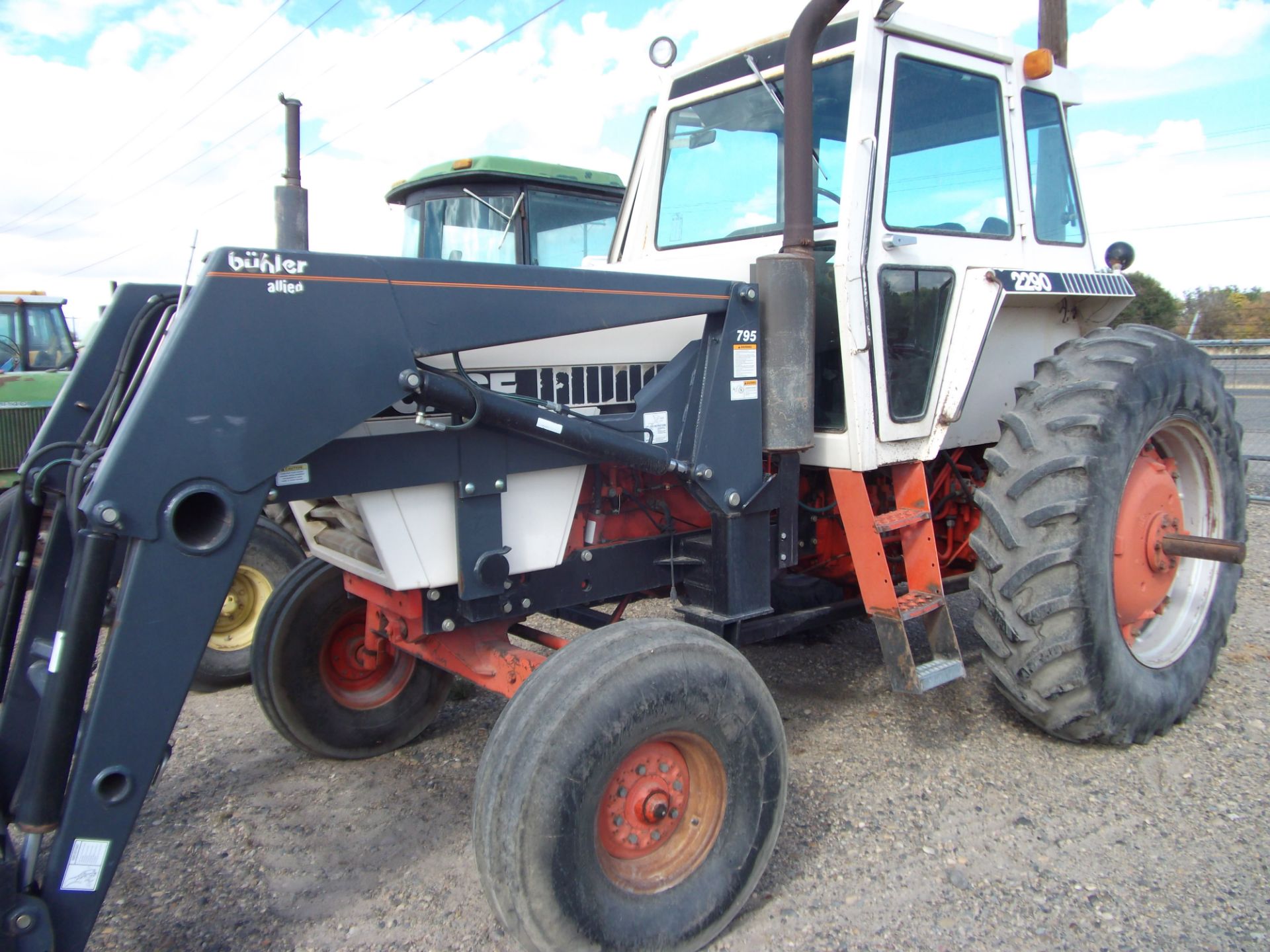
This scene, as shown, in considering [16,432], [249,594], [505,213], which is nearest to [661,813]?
[249,594]

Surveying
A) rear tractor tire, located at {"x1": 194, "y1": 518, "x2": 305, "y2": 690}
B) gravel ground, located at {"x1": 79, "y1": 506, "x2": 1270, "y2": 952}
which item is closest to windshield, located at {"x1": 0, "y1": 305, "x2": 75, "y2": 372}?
rear tractor tire, located at {"x1": 194, "y1": 518, "x2": 305, "y2": 690}

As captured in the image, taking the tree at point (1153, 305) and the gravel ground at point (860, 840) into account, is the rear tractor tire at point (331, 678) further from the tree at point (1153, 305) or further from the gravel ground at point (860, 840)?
the tree at point (1153, 305)

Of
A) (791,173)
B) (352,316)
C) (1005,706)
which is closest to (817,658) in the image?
(1005,706)

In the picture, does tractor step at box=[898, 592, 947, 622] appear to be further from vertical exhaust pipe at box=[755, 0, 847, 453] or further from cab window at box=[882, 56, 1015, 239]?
cab window at box=[882, 56, 1015, 239]

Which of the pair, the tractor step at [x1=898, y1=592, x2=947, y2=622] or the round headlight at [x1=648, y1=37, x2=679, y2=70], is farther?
the round headlight at [x1=648, y1=37, x2=679, y2=70]

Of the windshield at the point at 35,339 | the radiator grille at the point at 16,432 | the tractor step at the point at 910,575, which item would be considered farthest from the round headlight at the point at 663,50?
the windshield at the point at 35,339

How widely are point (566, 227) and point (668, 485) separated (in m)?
4.77

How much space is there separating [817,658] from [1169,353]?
82.4 inches

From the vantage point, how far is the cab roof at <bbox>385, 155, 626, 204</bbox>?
6969mm

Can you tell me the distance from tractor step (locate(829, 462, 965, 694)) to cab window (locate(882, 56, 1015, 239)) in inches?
37.2

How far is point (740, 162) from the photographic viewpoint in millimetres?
3635

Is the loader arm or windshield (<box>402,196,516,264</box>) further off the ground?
windshield (<box>402,196,516,264</box>)

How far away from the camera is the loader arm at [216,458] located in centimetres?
187

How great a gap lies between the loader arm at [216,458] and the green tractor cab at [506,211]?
4.65 meters
